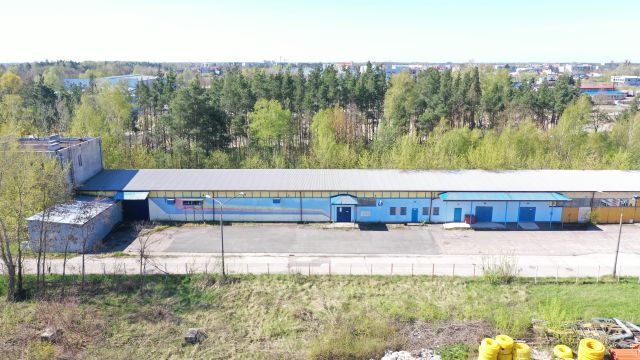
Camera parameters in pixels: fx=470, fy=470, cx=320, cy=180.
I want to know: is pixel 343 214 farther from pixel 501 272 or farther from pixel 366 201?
pixel 501 272

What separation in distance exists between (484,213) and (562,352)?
18.0 metres

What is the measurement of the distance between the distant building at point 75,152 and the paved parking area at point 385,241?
8410mm

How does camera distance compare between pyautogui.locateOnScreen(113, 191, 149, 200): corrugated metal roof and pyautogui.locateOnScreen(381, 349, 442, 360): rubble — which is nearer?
pyautogui.locateOnScreen(381, 349, 442, 360): rubble

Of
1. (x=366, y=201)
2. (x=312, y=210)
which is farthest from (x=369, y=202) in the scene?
(x=312, y=210)

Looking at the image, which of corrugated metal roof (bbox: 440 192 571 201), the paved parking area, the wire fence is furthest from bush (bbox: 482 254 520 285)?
corrugated metal roof (bbox: 440 192 571 201)

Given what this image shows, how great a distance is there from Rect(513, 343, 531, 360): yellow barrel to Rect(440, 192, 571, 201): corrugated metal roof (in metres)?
17.1

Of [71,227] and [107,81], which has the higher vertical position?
[107,81]

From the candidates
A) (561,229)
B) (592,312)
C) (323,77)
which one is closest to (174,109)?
(323,77)

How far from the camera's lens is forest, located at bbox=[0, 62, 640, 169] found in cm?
4869

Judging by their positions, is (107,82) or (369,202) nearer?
(369,202)

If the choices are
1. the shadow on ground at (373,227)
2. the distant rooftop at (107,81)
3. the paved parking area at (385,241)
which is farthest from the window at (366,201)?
the distant rooftop at (107,81)

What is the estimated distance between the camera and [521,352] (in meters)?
18.8

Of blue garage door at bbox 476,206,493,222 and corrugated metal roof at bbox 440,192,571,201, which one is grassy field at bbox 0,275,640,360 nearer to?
corrugated metal roof at bbox 440,192,571,201

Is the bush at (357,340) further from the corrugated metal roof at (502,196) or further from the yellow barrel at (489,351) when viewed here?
the corrugated metal roof at (502,196)
